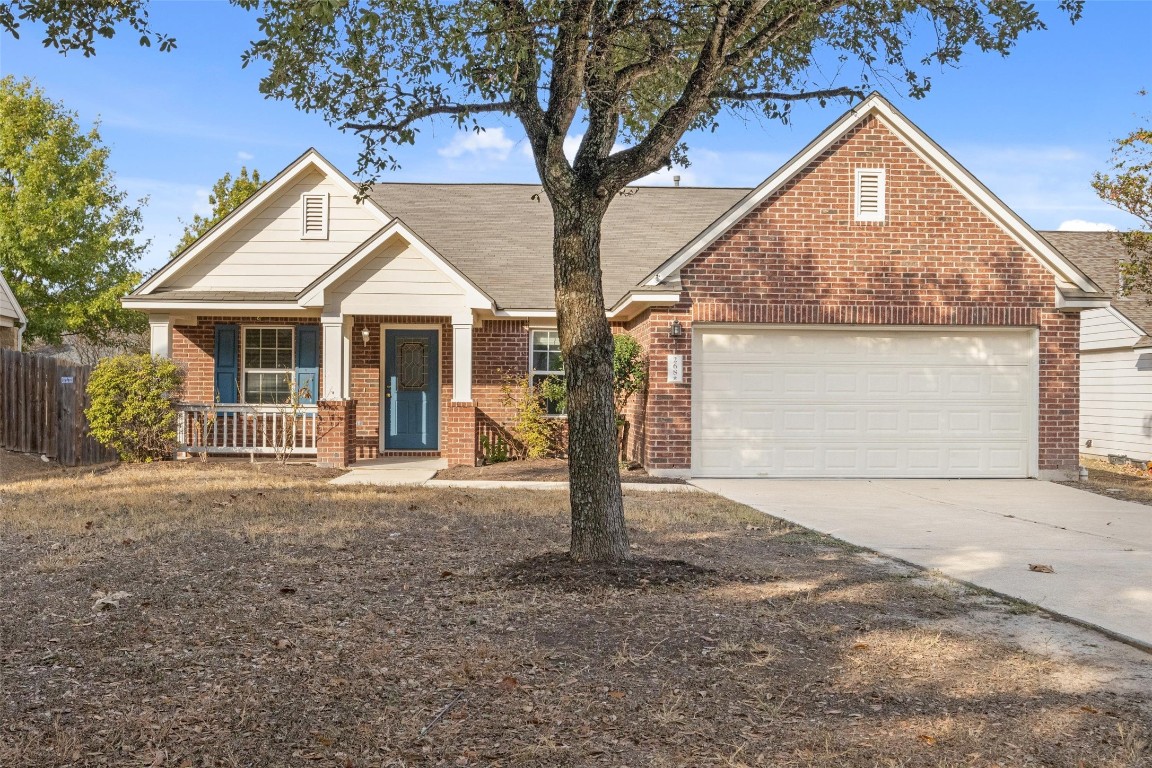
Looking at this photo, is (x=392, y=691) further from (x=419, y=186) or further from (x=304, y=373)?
(x=419, y=186)

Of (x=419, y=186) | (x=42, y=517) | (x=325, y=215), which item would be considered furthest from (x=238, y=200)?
(x=42, y=517)

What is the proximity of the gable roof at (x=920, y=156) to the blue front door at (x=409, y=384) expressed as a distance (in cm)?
522

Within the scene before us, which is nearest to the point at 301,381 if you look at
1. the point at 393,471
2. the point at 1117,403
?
the point at 393,471

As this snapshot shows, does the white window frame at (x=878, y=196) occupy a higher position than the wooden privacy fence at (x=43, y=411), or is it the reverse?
the white window frame at (x=878, y=196)

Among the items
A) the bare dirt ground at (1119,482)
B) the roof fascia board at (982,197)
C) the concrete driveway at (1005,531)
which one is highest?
the roof fascia board at (982,197)

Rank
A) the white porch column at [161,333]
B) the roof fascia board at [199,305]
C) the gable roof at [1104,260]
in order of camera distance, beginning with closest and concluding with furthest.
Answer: the roof fascia board at [199,305] → the white porch column at [161,333] → the gable roof at [1104,260]

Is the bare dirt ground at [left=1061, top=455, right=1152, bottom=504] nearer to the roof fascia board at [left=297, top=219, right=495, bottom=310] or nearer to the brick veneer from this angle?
the brick veneer

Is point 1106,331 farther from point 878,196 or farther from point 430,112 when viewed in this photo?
point 430,112

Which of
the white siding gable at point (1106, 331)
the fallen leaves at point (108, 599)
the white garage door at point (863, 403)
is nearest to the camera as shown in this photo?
the fallen leaves at point (108, 599)

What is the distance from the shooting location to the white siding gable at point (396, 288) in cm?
1452

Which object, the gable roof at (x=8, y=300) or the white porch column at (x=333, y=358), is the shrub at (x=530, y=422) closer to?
the white porch column at (x=333, y=358)

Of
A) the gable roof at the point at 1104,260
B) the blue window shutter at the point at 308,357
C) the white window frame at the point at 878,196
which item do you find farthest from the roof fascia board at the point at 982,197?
the blue window shutter at the point at 308,357

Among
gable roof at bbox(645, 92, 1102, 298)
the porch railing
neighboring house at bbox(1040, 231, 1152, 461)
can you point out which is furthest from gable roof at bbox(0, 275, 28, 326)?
neighboring house at bbox(1040, 231, 1152, 461)

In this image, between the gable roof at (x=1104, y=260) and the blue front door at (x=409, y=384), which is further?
the gable roof at (x=1104, y=260)
